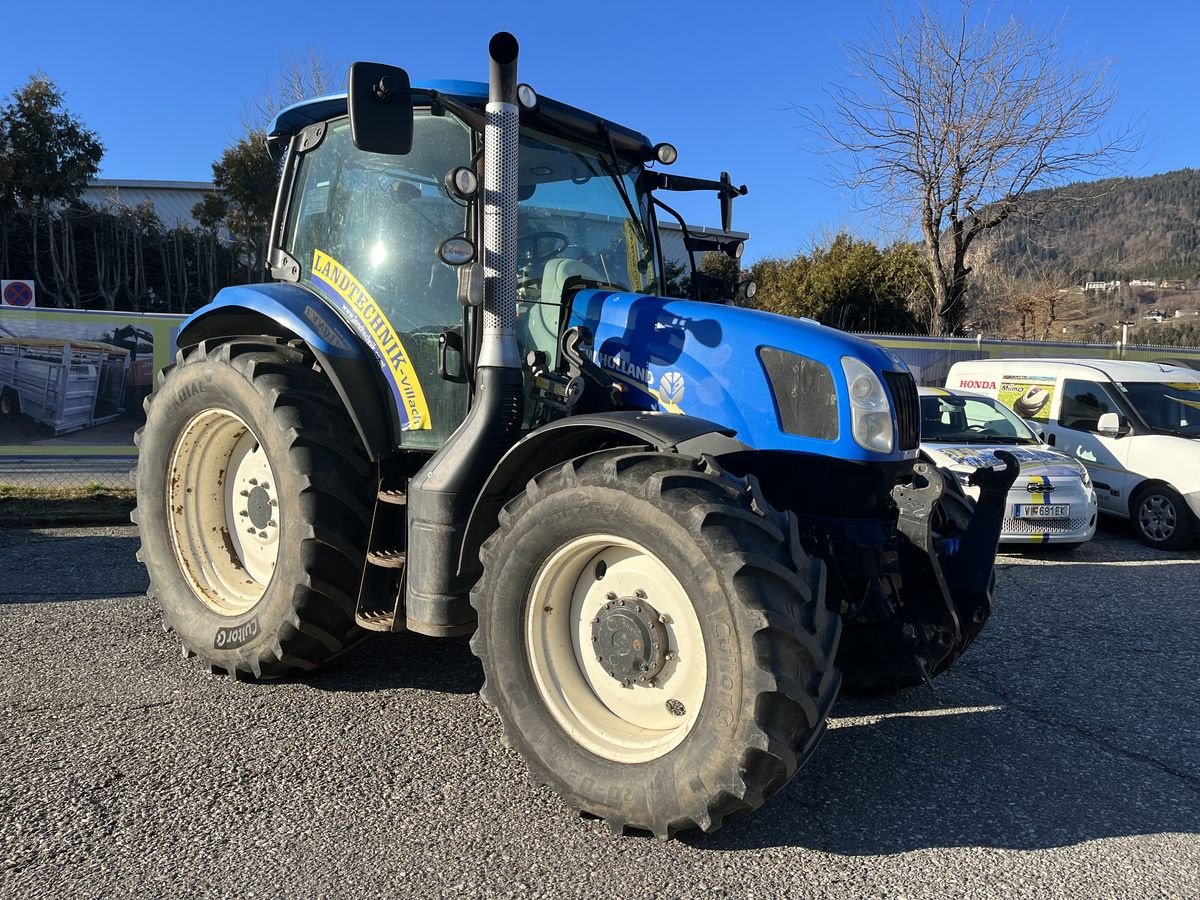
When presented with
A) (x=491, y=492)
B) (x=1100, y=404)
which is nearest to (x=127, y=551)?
(x=491, y=492)

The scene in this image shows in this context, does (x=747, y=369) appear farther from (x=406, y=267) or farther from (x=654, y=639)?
(x=406, y=267)

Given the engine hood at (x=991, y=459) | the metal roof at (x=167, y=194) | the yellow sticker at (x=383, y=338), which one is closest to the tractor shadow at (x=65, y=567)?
the yellow sticker at (x=383, y=338)

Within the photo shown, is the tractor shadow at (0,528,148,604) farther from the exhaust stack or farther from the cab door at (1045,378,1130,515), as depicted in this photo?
the cab door at (1045,378,1130,515)

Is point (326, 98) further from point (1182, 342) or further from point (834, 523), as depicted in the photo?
point (1182, 342)

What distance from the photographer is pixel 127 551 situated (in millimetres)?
6832

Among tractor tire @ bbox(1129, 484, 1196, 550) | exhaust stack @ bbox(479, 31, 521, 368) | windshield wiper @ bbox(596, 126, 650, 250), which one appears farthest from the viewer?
tractor tire @ bbox(1129, 484, 1196, 550)

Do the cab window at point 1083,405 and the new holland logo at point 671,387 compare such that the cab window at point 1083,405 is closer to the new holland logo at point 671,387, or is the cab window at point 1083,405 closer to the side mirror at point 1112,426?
the side mirror at point 1112,426

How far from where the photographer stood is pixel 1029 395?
10531 millimetres

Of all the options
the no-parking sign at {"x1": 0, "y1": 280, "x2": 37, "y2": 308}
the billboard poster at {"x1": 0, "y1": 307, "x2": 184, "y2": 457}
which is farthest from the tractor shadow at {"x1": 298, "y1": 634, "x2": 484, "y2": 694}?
the no-parking sign at {"x1": 0, "y1": 280, "x2": 37, "y2": 308}

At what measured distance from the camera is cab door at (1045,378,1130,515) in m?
9.51

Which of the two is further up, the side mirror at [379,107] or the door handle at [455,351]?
the side mirror at [379,107]

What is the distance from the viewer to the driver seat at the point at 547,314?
12.1 feet

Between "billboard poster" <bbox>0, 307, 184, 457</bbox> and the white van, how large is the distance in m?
9.72

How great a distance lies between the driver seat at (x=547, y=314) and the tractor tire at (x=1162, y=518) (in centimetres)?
782
